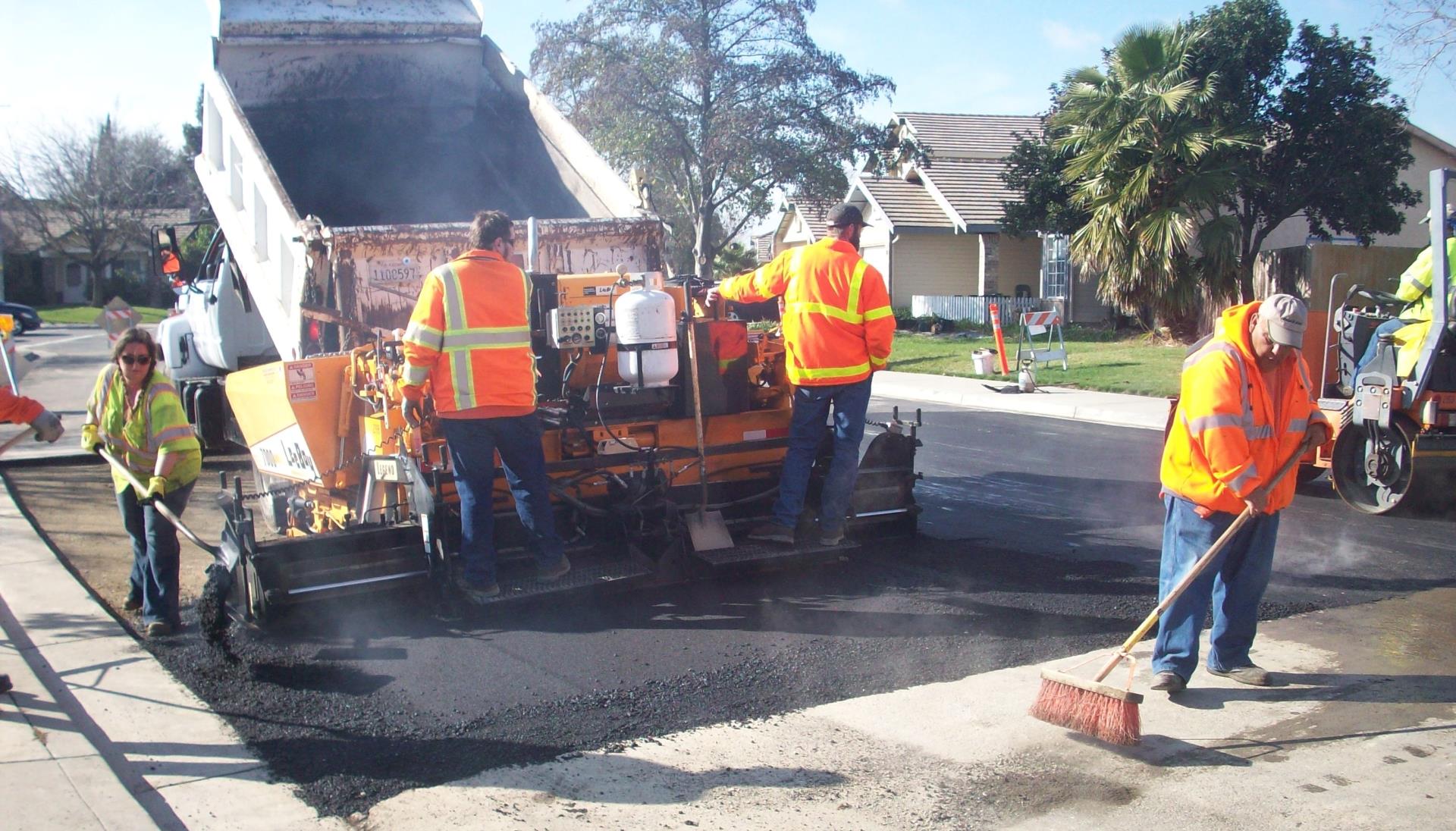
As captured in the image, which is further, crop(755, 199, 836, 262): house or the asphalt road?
crop(755, 199, 836, 262): house

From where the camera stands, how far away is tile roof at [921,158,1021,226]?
88.6 ft

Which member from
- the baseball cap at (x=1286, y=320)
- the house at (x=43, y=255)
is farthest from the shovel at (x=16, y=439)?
the house at (x=43, y=255)

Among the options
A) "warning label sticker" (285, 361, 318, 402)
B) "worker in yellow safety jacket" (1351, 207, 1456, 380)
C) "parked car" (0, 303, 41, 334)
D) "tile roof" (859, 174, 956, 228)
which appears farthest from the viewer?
"parked car" (0, 303, 41, 334)

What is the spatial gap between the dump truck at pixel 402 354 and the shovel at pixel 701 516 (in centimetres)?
3

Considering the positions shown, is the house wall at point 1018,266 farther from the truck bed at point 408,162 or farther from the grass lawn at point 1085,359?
the truck bed at point 408,162

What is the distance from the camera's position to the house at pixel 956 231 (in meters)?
26.8

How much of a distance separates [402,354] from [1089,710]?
320cm

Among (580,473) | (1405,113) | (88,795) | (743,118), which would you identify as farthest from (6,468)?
(1405,113)

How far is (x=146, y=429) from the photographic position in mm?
5266

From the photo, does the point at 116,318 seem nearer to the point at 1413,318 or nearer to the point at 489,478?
the point at 489,478

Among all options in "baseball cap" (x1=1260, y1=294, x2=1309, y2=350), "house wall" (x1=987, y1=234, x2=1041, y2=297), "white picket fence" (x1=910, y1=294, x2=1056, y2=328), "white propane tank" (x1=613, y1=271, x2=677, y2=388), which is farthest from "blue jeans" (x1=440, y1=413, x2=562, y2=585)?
"house wall" (x1=987, y1=234, x2=1041, y2=297)

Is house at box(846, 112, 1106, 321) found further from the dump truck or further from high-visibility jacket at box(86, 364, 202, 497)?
high-visibility jacket at box(86, 364, 202, 497)

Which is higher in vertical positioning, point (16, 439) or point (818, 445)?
point (16, 439)

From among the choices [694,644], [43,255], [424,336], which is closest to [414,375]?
[424,336]
